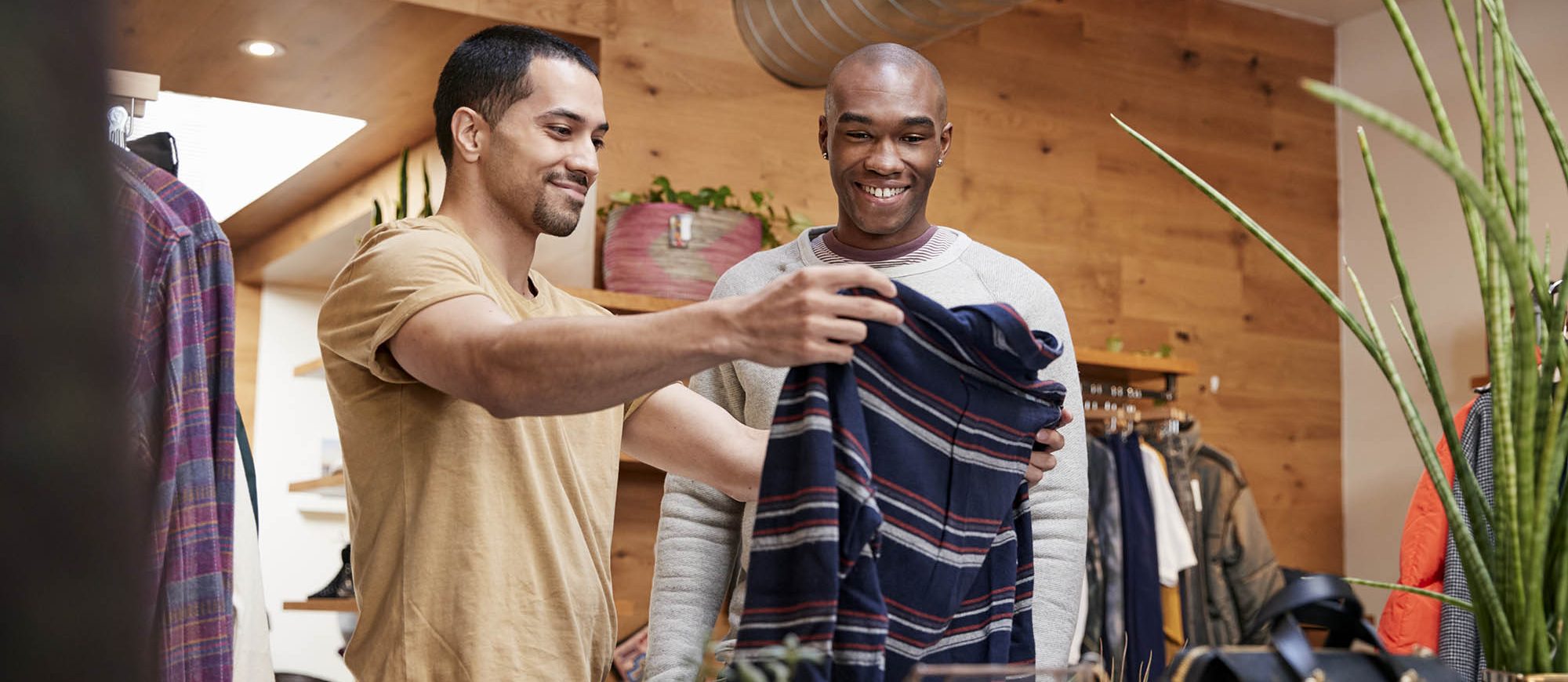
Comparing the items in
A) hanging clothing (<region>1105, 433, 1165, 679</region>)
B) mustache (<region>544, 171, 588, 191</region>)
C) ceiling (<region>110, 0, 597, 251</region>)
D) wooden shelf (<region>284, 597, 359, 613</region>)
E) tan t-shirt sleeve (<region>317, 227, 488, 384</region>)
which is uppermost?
ceiling (<region>110, 0, 597, 251</region>)

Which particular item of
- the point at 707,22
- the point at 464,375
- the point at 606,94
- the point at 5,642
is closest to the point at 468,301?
the point at 464,375

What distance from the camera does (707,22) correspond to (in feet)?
12.3

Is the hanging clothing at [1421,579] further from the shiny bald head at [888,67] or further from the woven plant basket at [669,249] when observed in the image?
the woven plant basket at [669,249]

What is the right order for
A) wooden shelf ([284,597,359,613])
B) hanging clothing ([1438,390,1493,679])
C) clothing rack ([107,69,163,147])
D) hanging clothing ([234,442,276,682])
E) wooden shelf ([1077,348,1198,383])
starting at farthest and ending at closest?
wooden shelf ([284,597,359,613]) → wooden shelf ([1077,348,1198,383]) → hanging clothing ([1438,390,1493,679]) → hanging clothing ([234,442,276,682]) → clothing rack ([107,69,163,147])

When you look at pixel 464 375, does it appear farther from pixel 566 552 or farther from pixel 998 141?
pixel 998 141

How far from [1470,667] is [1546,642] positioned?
148 centimetres

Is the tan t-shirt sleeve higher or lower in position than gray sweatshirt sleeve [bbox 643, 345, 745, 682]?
higher

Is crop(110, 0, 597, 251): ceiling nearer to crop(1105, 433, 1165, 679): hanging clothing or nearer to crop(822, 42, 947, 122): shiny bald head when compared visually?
crop(1105, 433, 1165, 679): hanging clothing

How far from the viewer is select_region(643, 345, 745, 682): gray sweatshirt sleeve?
5.18 ft

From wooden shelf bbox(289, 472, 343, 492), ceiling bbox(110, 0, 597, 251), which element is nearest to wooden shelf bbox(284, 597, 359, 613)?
wooden shelf bbox(289, 472, 343, 492)

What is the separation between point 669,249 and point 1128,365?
4.68 feet

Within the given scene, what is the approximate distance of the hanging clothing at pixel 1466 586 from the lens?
2.27 metres

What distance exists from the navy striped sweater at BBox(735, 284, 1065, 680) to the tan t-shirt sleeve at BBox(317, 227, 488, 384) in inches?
16.2

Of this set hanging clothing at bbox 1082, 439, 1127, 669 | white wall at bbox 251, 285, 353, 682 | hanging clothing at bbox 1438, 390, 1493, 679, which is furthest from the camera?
white wall at bbox 251, 285, 353, 682
